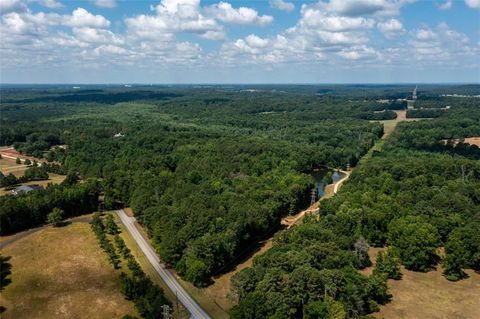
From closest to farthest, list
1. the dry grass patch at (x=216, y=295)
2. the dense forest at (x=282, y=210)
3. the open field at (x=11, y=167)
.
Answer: the dense forest at (x=282, y=210) < the dry grass patch at (x=216, y=295) < the open field at (x=11, y=167)

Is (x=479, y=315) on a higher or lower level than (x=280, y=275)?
lower

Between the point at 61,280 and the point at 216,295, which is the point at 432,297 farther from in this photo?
the point at 61,280

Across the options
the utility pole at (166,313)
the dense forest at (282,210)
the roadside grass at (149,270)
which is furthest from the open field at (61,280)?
the dense forest at (282,210)

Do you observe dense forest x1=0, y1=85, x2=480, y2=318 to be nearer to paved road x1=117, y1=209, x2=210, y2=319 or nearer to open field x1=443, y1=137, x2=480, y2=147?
paved road x1=117, y1=209, x2=210, y2=319

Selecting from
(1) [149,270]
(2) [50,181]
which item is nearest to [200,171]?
(2) [50,181]

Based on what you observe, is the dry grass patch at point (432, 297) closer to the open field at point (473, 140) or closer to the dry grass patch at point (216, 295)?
the dry grass patch at point (216, 295)

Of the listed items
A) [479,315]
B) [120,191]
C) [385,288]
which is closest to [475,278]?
[479,315]

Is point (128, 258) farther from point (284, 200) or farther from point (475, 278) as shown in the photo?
point (475, 278)

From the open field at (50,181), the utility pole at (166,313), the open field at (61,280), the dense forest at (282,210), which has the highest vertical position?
the dense forest at (282,210)
